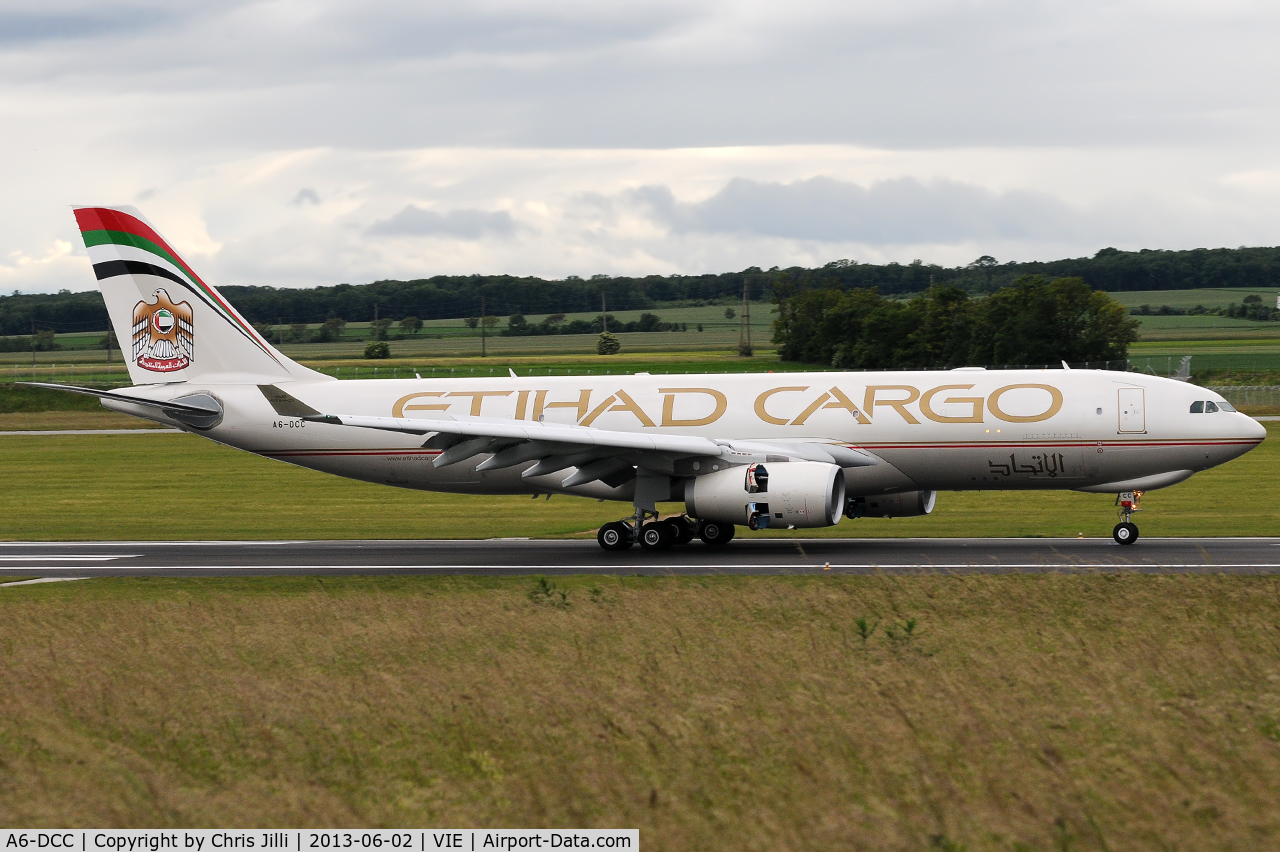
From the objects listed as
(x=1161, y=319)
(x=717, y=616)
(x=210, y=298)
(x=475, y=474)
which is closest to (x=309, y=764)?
(x=717, y=616)

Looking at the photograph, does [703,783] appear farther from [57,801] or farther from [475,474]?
[475,474]

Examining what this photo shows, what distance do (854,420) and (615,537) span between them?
606 centimetres

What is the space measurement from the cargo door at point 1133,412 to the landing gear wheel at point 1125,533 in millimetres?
2112

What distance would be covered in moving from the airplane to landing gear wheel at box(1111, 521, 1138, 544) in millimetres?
46

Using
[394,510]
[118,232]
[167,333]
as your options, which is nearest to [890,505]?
[394,510]

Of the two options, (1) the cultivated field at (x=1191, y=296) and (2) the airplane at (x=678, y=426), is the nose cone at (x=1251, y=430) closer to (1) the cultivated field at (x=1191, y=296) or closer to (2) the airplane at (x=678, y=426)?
(2) the airplane at (x=678, y=426)

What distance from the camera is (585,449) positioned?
28.8 metres

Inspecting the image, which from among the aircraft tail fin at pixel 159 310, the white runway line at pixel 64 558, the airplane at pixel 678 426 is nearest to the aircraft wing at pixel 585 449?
the airplane at pixel 678 426

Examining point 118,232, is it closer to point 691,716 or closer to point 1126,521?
point 1126,521

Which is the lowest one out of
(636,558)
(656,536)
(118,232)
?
(636,558)

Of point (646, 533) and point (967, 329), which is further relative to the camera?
point (967, 329)

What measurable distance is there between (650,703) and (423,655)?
4383mm

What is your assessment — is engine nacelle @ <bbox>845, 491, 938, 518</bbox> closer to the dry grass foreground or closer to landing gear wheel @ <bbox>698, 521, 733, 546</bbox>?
landing gear wheel @ <bbox>698, 521, 733, 546</bbox>

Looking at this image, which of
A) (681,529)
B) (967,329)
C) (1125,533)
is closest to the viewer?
(1125,533)
